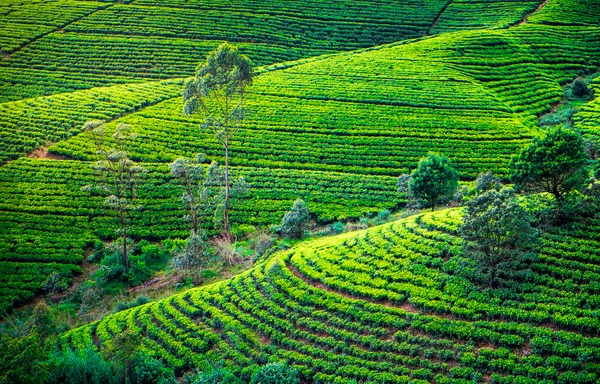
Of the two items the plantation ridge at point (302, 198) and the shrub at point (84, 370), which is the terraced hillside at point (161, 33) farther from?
the shrub at point (84, 370)

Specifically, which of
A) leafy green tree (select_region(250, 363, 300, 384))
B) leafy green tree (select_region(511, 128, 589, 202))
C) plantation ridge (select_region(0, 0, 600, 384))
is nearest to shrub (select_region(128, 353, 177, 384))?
plantation ridge (select_region(0, 0, 600, 384))

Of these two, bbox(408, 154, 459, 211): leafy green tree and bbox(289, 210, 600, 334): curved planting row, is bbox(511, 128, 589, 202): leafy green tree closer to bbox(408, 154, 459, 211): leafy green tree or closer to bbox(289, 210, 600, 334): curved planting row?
bbox(289, 210, 600, 334): curved planting row

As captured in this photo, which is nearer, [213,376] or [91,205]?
[213,376]

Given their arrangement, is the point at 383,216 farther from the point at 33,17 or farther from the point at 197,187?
the point at 33,17

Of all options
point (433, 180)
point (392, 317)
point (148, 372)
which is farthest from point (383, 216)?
point (148, 372)

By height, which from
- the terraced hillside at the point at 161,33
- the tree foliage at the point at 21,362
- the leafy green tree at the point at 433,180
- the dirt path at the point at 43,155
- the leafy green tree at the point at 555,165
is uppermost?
the terraced hillside at the point at 161,33

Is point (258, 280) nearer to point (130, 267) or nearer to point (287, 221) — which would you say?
point (287, 221)

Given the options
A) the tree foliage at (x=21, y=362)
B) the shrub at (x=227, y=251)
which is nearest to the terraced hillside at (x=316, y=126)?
the shrub at (x=227, y=251)
